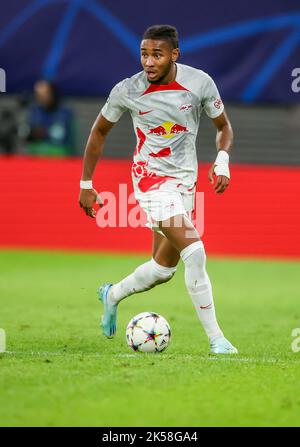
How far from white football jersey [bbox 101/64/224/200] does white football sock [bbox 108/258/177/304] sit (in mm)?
648

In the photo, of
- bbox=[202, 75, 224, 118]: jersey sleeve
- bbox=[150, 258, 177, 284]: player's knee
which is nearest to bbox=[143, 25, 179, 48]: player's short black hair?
bbox=[202, 75, 224, 118]: jersey sleeve

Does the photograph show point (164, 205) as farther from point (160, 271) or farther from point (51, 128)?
point (51, 128)

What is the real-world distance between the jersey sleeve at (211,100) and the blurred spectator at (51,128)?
8.68m

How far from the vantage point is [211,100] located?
776 cm

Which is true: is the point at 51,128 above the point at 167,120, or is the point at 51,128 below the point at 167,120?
above

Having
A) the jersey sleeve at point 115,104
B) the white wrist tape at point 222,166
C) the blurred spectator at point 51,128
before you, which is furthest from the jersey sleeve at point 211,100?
the blurred spectator at point 51,128

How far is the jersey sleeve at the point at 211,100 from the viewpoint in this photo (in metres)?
7.74

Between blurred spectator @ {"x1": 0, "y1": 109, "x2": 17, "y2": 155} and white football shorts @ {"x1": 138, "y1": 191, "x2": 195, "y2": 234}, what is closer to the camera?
white football shorts @ {"x1": 138, "y1": 191, "x2": 195, "y2": 234}

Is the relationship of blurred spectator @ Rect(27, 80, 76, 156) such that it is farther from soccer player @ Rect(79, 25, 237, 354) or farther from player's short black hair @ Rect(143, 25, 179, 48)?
player's short black hair @ Rect(143, 25, 179, 48)

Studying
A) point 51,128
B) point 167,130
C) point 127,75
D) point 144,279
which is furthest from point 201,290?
point 127,75

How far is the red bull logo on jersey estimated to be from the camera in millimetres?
7677

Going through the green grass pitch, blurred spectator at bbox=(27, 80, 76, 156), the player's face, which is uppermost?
blurred spectator at bbox=(27, 80, 76, 156)

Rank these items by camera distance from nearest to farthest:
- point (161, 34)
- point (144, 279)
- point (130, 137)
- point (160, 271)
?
point (161, 34), point (160, 271), point (144, 279), point (130, 137)

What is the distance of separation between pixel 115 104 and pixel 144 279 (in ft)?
4.55
